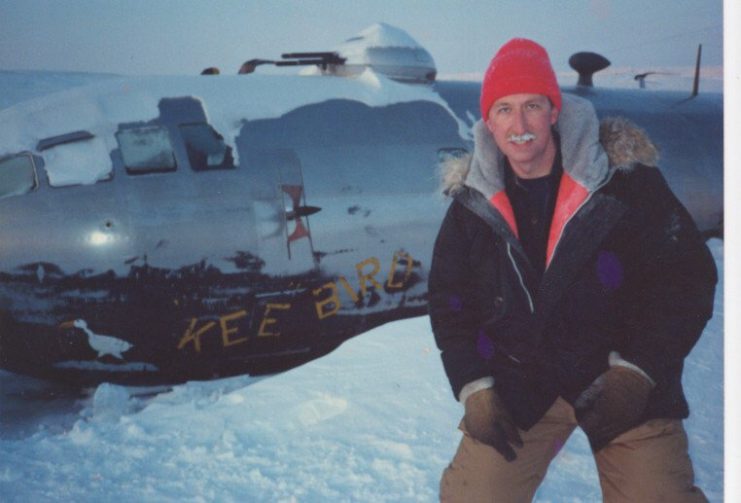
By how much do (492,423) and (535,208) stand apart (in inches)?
37.6

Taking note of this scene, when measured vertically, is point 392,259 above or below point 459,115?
below

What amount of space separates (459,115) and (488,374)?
207 inches

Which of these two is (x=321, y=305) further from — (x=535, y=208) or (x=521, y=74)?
(x=521, y=74)

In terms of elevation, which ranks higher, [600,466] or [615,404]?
[615,404]

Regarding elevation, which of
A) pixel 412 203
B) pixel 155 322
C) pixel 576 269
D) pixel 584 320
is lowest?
pixel 155 322

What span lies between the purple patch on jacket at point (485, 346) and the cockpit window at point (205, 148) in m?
3.94

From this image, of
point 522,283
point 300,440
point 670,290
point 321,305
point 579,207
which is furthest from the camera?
Result: point 321,305

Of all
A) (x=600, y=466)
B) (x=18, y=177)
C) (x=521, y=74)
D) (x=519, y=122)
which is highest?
(x=521, y=74)

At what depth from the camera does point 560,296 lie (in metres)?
2.31

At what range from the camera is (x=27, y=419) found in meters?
5.54

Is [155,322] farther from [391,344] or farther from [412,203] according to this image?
[412,203]

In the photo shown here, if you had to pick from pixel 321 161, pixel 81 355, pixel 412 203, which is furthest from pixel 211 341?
pixel 412 203

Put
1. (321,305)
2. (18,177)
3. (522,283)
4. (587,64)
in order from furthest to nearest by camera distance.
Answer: (587,64)
(321,305)
(18,177)
(522,283)

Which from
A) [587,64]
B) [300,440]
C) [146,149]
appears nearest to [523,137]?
[300,440]
